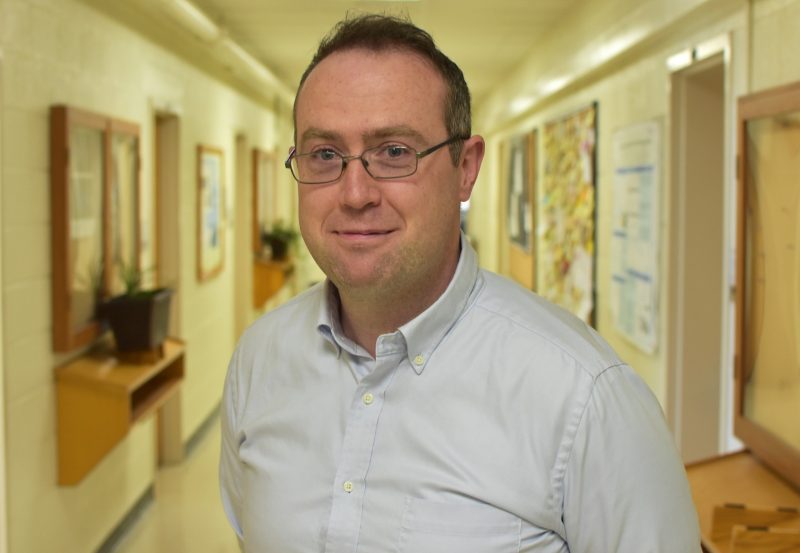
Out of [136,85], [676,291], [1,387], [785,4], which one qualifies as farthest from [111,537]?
[785,4]

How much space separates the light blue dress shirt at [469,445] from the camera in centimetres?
111

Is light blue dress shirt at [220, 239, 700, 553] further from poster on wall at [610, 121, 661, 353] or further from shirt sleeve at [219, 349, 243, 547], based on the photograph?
poster on wall at [610, 121, 661, 353]

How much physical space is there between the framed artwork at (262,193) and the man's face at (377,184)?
705 cm

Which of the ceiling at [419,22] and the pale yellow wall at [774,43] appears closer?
Result: the pale yellow wall at [774,43]

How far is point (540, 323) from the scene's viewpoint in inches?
48.2

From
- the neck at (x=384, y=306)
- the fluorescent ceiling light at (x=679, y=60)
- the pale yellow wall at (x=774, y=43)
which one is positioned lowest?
the neck at (x=384, y=306)

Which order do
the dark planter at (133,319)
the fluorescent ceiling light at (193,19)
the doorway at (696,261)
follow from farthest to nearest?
the fluorescent ceiling light at (193,19)
the dark planter at (133,319)
the doorway at (696,261)

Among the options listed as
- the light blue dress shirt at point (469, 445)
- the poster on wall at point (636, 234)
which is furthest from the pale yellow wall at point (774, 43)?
the light blue dress shirt at point (469, 445)

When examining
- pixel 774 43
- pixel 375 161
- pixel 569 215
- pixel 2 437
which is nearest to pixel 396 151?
pixel 375 161

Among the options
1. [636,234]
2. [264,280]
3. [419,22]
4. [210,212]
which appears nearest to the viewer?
[636,234]

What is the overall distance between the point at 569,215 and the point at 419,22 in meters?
1.64

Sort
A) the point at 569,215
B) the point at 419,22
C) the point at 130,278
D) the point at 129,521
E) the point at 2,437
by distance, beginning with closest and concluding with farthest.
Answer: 1. the point at 2,437
2. the point at 130,278
3. the point at 129,521
4. the point at 569,215
5. the point at 419,22

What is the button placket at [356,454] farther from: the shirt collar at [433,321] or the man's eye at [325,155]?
the man's eye at [325,155]

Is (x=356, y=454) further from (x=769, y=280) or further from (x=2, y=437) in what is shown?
(x=2, y=437)
